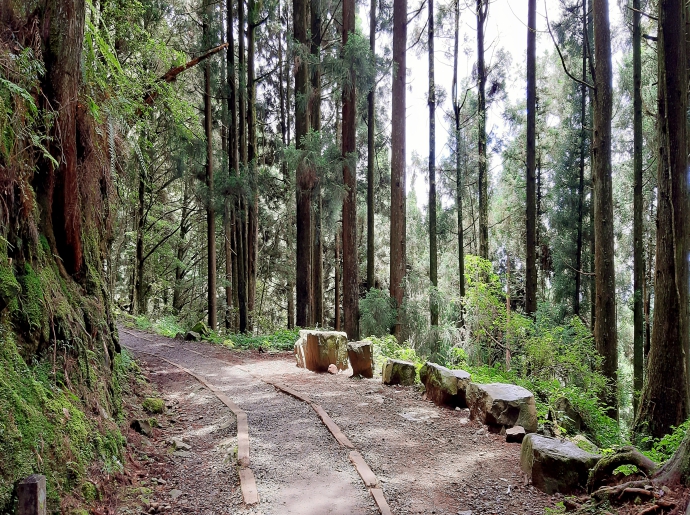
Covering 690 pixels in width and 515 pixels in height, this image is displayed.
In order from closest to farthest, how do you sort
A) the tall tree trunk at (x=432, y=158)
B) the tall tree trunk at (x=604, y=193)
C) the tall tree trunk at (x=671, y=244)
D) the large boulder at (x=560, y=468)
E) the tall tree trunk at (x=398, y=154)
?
the large boulder at (x=560, y=468), the tall tree trunk at (x=671, y=244), the tall tree trunk at (x=604, y=193), the tall tree trunk at (x=398, y=154), the tall tree trunk at (x=432, y=158)

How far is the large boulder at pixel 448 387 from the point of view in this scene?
687cm

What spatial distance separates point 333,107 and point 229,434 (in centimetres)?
2209

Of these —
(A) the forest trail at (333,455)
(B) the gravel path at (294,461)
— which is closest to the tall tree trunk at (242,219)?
(A) the forest trail at (333,455)

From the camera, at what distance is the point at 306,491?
4160 mm

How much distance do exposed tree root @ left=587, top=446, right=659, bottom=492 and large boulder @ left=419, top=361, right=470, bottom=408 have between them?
2814 mm

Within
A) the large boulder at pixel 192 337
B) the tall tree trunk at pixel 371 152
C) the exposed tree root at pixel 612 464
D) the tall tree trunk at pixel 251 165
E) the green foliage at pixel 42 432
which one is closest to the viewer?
the green foliage at pixel 42 432

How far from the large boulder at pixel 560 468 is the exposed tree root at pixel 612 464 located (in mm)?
155

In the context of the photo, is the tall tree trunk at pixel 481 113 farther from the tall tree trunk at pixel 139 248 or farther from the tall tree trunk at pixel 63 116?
the tall tree trunk at pixel 63 116

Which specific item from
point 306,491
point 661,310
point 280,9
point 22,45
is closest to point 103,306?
point 22,45

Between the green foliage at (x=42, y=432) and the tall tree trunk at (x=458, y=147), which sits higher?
the tall tree trunk at (x=458, y=147)

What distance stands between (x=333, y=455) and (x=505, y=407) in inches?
92.7

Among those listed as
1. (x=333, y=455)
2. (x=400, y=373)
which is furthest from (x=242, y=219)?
(x=333, y=455)

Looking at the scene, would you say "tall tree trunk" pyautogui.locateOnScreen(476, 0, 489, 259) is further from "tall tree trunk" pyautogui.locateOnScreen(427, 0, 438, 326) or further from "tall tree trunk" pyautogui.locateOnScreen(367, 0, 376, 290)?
"tall tree trunk" pyautogui.locateOnScreen(367, 0, 376, 290)

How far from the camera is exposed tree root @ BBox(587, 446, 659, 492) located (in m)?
3.89
